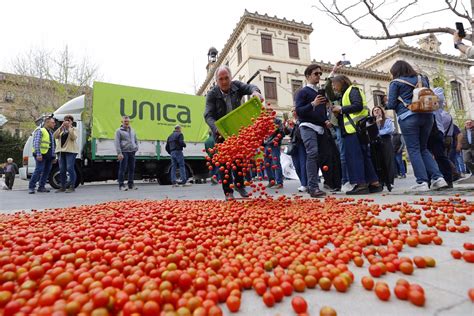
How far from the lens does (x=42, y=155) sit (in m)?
7.58

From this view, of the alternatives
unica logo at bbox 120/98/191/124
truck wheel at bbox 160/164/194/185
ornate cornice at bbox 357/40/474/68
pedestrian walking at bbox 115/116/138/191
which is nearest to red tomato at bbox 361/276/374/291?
pedestrian walking at bbox 115/116/138/191

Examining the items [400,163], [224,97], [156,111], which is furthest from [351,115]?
[156,111]

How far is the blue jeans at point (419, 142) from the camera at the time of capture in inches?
169

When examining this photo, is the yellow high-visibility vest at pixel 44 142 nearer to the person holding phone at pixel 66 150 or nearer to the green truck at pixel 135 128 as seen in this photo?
the person holding phone at pixel 66 150

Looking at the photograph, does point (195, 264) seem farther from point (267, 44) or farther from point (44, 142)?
point (267, 44)

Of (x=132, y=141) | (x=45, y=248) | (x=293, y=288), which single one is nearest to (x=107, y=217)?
(x=45, y=248)

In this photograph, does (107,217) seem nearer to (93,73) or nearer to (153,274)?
(153,274)

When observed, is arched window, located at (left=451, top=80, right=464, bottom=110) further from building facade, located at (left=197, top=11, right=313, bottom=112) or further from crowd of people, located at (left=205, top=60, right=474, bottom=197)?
crowd of people, located at (left=205, top=60, right=474, bottom=197)

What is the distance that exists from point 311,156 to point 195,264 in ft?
10.4

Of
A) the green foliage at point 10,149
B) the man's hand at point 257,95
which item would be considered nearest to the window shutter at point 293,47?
the man's hand at point 257,95

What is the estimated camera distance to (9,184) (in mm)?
12414

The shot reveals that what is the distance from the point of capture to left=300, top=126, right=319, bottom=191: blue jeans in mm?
4383

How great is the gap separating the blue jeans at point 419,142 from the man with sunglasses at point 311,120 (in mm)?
1219

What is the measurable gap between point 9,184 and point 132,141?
8342mm
